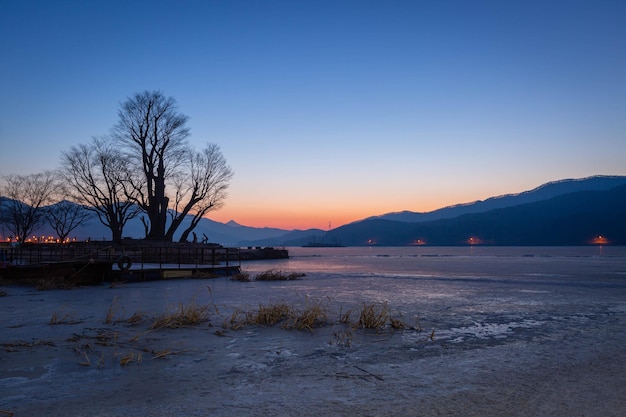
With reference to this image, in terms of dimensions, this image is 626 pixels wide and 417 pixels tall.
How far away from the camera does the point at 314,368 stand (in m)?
7.49

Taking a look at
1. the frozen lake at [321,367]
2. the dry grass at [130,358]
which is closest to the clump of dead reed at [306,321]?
the frozen lake at [321,367]

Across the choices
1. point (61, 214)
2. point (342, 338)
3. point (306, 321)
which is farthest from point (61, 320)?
point (61, 214)

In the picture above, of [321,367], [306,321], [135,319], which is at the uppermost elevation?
[135,319]

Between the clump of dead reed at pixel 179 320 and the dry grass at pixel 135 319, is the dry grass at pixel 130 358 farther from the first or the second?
the dry grass at pixel 135 319

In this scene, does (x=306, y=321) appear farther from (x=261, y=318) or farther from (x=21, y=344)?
(x=21, y=344)

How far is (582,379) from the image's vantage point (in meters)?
6.90

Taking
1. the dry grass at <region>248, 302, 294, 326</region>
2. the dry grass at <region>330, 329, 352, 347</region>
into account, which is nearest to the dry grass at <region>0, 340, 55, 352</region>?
the dry grass at <region>248, 302, 294, 326</region>

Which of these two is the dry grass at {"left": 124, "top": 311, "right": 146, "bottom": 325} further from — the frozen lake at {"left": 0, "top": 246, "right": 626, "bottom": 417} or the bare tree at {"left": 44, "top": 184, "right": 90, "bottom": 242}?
the bare tree at {"left": 44, "top": 184, "right": 90, "bottom": 242}

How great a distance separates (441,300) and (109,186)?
3945 cm

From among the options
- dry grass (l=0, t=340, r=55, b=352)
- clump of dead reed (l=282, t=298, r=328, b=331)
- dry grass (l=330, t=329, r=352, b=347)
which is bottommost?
dry grass (l=330, t=329, r=352, b=347)

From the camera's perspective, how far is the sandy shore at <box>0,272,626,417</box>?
5629mm

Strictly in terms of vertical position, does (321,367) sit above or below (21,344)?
below

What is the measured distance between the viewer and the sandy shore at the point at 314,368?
18.5 ft

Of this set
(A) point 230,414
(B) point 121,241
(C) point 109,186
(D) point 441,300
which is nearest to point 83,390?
(A) point 230,414
